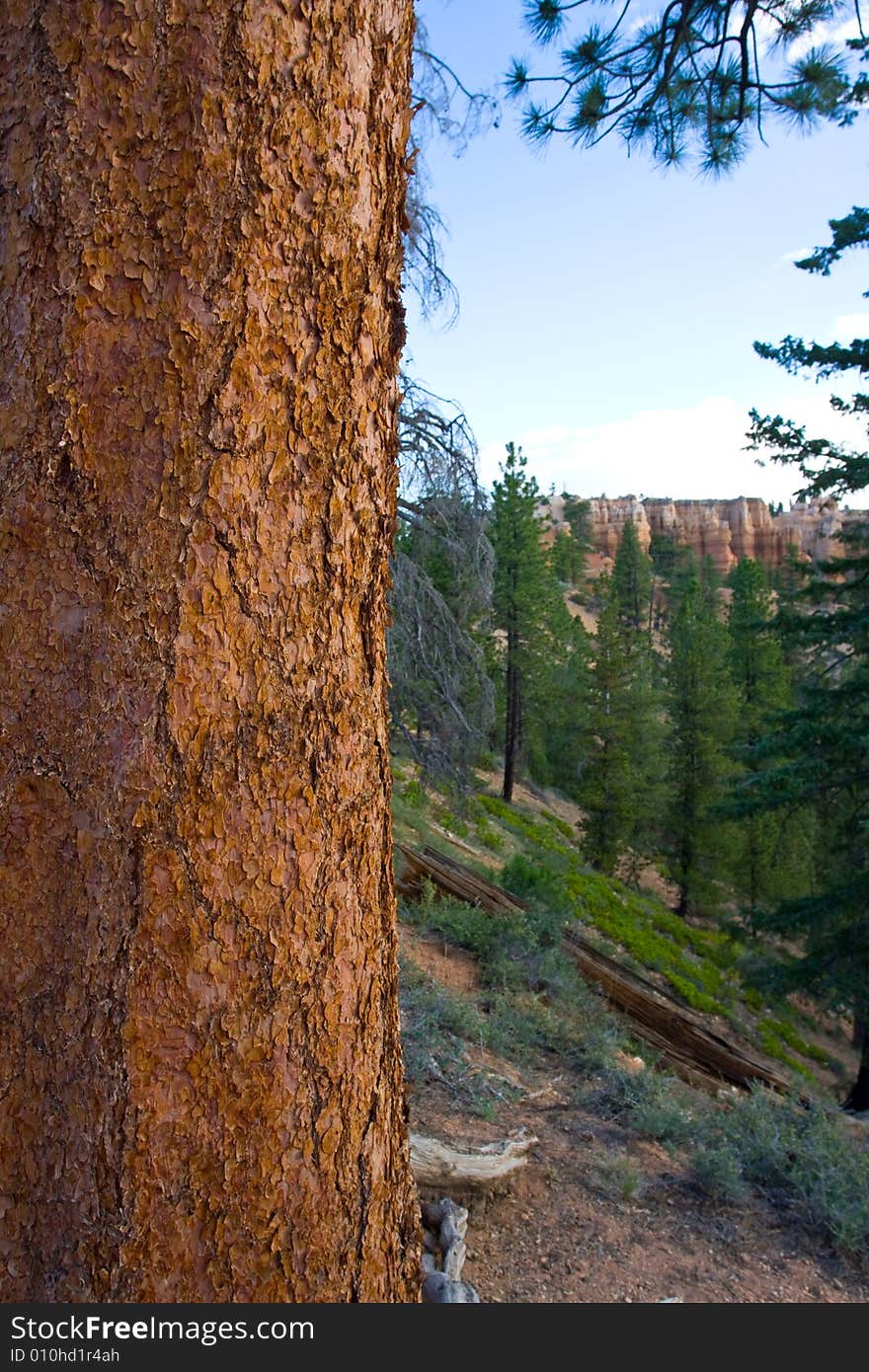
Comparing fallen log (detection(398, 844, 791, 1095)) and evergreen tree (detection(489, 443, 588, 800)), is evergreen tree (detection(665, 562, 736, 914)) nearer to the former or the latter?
evergreen tree (detection(489, 443, 588, 800))

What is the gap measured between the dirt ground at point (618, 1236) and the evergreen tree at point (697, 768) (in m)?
23.5

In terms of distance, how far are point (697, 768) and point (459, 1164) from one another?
83.3ft

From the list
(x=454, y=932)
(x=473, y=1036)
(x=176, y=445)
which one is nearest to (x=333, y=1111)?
(x=176, y=445)

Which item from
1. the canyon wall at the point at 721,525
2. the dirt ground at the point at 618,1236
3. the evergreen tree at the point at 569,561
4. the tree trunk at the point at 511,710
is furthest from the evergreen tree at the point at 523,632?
the canyon wall at the point at 721,525

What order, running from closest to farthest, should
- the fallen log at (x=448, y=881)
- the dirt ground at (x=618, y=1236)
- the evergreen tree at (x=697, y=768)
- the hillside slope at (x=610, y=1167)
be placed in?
the dirt ground at (x=618, y=1236) < the hillside slope at (x=610, y=1167) < the fallen log at (x=448, y=881) < the evergreen tree at (x=697, y=768)

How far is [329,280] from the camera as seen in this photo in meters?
1.36

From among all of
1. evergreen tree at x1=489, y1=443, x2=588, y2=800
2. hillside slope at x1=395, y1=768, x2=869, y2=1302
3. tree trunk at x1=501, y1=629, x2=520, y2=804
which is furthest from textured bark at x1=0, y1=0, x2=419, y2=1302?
tree trunk at x1=501, y1=629, x2=520, y2=804

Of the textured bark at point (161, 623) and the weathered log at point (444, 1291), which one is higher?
the textured bark at point (161, 623)

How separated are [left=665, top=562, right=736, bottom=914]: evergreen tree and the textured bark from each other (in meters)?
26.2

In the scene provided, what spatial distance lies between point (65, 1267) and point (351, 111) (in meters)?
1.74

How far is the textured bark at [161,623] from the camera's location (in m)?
1.26

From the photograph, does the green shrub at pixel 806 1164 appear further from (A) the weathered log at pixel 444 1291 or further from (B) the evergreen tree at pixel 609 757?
(B) the evergreen tree at pixel 609 757

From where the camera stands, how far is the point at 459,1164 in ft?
10.4

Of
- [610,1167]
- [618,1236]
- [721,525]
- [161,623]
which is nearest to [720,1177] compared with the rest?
[610,1167]
